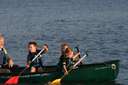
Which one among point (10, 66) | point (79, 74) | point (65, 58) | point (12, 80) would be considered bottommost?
point (12, 80)

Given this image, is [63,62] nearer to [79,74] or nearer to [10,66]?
[79,74]

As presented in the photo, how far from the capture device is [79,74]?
1048 inches

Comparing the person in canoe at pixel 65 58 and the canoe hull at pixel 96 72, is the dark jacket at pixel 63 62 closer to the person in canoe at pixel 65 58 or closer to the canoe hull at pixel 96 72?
the person in canoe at pixel 65 58

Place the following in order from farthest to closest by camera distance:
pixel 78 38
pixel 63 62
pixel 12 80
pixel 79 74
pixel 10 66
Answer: pixel 78 38 → pixel 79 74 → pixel 10 66 → pixel 63 62 → pixel 12 80

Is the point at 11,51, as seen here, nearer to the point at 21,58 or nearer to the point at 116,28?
the point at 21,58

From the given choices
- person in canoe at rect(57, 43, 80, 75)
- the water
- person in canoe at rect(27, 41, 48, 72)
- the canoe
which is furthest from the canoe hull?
person in canoe at rect(27, 41, 48, 72)

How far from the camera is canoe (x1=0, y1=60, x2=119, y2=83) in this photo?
2628 centimetres

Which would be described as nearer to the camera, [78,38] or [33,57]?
[33,57]

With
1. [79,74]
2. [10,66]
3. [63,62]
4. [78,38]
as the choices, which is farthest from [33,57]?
[78,38]

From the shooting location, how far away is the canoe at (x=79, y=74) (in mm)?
26281

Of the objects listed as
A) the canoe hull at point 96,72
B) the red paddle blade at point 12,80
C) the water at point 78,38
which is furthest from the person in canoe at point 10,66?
the water at point 78,38

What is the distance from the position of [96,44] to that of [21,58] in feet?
27.8

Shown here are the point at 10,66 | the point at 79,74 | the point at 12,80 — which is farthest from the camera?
the point at 79,74

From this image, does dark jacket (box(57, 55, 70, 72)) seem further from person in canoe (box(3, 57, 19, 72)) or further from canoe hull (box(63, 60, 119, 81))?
person in canoe (box(3, 57, 19, 72))
